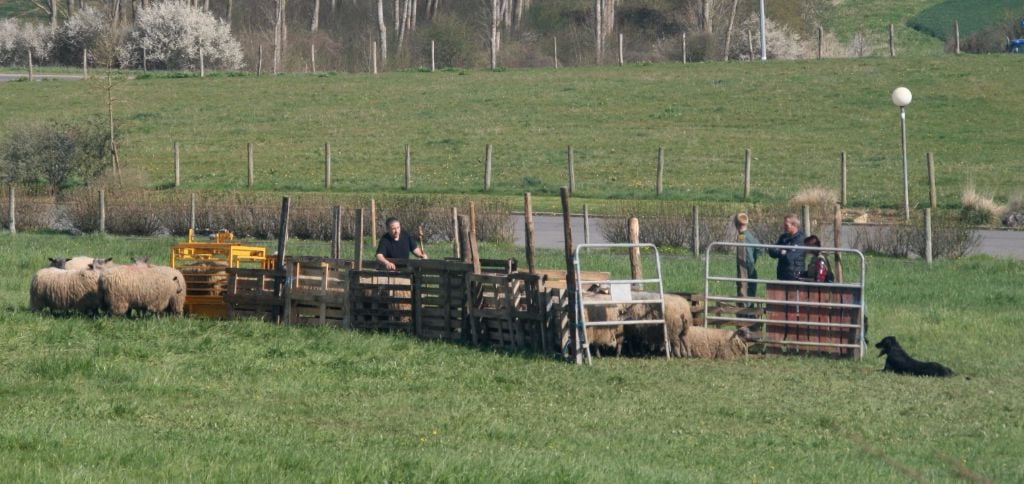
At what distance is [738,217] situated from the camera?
64.1ft

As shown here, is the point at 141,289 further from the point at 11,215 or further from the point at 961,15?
the point at 961,15

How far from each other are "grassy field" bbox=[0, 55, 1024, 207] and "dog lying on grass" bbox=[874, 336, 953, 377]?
2326cm

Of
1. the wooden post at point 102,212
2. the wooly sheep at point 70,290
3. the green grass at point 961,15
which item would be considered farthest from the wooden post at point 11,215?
the green grass at point 961,15

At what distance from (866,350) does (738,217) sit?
3.11m

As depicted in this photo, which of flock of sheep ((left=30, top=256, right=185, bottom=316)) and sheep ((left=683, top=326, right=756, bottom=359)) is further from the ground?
flock of sheep ((left=30, top=256, right=185, bottom=316))

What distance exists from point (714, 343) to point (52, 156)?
30.9 metres

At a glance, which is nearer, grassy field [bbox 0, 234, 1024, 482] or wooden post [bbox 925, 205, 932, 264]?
grassy field [bbox 0, 234, 1024, 482]

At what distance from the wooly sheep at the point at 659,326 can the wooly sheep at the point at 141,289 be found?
633 cm

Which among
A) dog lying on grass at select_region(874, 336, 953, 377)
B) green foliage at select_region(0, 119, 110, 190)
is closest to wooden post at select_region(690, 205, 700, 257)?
dog lying on grass at select_region(874, 336, 953, 377)

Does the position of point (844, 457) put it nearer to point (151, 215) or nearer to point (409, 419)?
point (409, 419)

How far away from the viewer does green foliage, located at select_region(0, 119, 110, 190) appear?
4231 cm

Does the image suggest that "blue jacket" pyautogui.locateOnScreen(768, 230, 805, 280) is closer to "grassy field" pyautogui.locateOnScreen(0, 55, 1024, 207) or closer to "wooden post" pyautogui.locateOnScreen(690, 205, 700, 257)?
"wooden post" pyautogui.locateOnScreen(690, 205, 700, 257)

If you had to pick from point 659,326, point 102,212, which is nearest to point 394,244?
point 659,326

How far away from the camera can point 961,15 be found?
91062 mm
